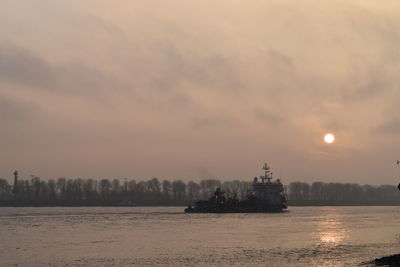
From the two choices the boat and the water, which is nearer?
the water

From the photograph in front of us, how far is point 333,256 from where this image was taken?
211ft

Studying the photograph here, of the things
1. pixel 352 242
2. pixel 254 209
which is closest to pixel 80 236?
pixel 352 242

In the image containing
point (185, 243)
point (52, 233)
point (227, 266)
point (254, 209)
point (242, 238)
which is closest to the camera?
point (227, 266)

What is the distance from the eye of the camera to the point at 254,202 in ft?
607

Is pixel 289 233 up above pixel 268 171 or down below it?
below

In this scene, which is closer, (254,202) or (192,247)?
(192,247)

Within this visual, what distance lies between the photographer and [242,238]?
8800 cm

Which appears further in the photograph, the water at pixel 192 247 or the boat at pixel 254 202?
the boat at pixel 254 202

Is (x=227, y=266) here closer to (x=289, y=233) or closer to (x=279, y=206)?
(x=289, y=233)

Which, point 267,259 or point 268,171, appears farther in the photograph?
point 268,171

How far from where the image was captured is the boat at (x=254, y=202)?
18462 centimetres

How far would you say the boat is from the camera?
→ 184625 mm

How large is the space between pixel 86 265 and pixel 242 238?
34735mm

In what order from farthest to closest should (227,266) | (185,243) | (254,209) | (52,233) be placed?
(254,209)
(52,233)
(185,243)
(227,266)
